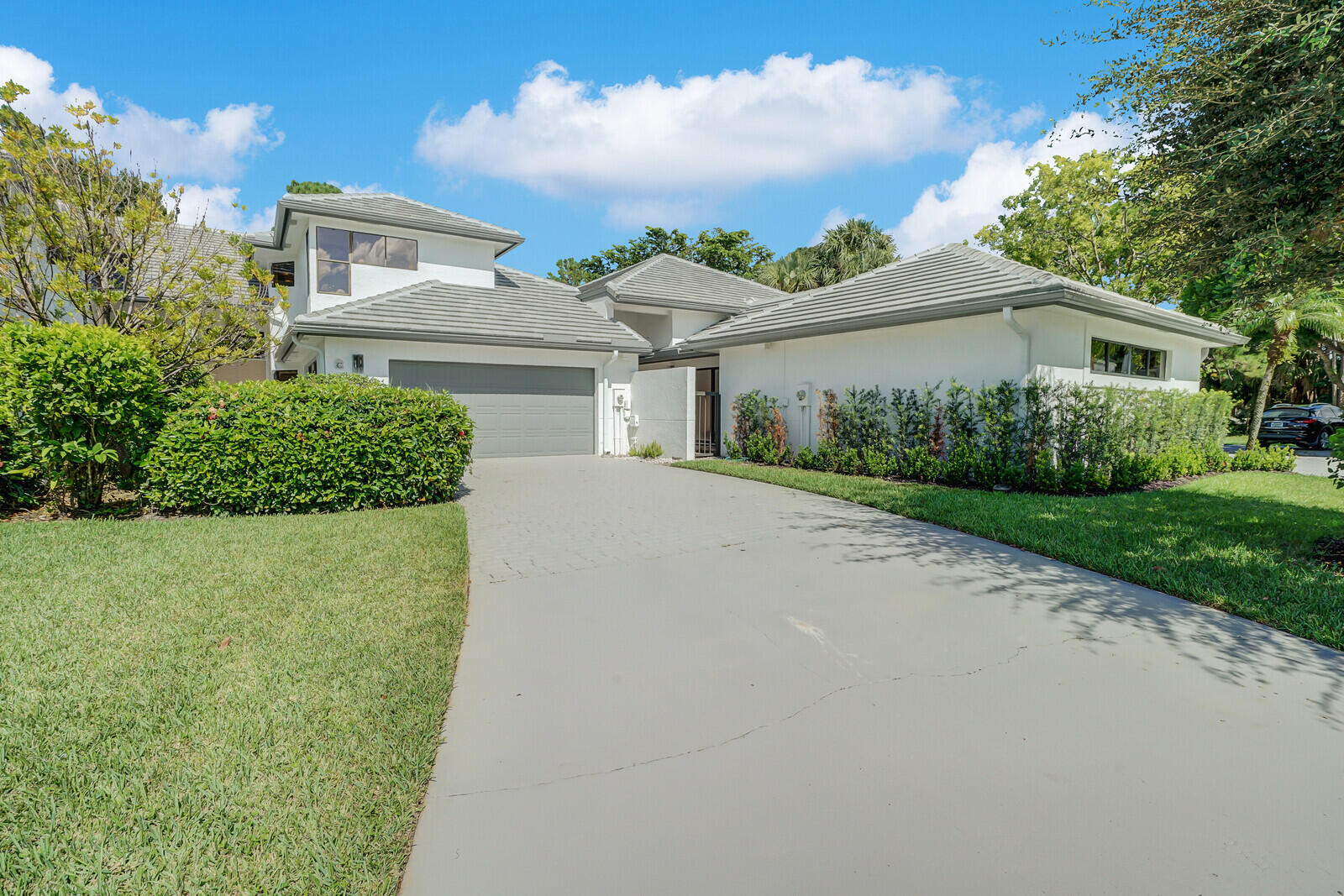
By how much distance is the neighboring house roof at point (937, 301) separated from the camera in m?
9.97

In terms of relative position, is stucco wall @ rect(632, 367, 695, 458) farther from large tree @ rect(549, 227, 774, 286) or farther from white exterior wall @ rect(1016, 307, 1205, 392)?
large tree @ rect(549, 227, 774, 286)

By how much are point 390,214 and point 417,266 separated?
4.61ft

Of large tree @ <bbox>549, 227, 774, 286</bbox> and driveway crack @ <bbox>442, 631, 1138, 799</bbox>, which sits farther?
large tree @ <bbox>549, 227, 774, 286</bbox>

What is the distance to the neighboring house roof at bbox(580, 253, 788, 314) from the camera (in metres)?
19.4

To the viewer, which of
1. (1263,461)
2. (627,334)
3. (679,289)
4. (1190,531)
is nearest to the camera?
(1190,531)

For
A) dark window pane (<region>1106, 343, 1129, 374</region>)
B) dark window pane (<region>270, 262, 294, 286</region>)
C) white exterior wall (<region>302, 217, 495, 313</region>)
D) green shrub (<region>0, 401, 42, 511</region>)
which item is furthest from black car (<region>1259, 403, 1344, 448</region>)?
dark window pane (<region>270, 262, 294, 286</region>)

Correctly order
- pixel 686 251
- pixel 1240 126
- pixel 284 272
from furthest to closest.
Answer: pixel 686 251 < pixel 284 272 < pixel 1240 126

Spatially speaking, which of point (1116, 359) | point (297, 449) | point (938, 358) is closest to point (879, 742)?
point (297, 449)

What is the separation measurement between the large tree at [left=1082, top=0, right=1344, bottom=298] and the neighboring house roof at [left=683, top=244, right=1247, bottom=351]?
3.10m

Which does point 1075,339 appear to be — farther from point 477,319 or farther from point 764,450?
point 477,319

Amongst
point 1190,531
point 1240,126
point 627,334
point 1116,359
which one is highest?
point 1240,126

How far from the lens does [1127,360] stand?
1287 centimetres

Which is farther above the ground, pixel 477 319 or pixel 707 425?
pixel 477 319

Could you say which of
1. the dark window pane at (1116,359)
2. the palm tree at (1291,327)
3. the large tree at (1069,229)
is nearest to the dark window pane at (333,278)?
the dark window pane at (1116,359)
